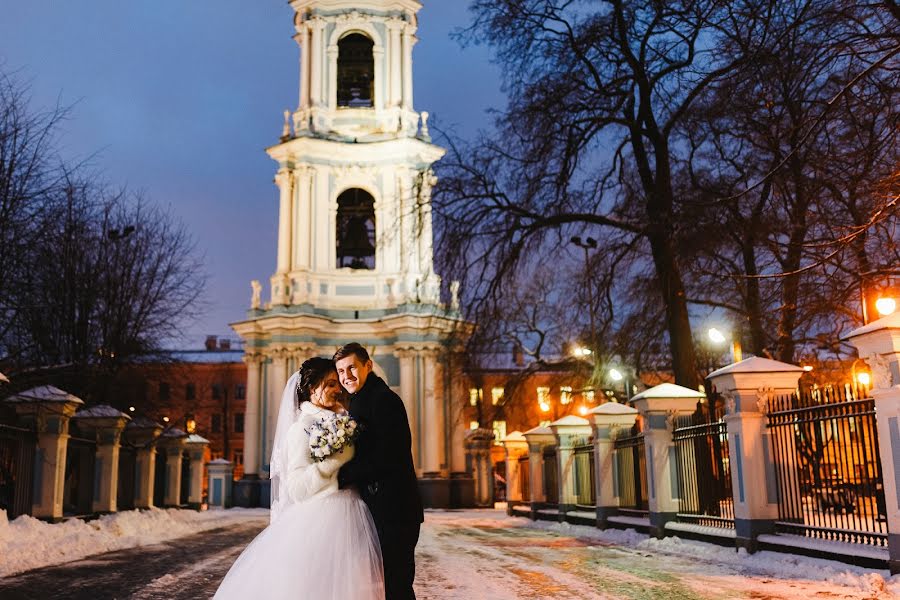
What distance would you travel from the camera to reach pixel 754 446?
1323cm

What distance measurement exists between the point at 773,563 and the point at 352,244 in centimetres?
3728

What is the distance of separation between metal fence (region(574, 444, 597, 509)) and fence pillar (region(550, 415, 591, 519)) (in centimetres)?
9

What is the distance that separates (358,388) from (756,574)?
682 cm

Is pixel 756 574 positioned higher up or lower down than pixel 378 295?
lower down

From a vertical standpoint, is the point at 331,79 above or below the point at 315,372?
above

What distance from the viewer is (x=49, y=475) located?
18469 millimetres

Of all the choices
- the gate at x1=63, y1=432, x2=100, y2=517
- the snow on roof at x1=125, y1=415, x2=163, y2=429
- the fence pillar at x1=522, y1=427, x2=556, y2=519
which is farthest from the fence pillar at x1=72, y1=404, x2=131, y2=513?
the fence pillar at x1=522, y1=427, x2=556, y2=519

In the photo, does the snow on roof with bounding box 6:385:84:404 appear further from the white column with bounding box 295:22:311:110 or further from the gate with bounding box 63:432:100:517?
the white column with bounding box 295:22:311:110

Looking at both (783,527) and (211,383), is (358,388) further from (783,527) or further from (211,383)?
(211,383)

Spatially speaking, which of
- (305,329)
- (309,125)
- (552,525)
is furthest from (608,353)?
(309,125)

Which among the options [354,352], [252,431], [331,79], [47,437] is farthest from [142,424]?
[331,79]

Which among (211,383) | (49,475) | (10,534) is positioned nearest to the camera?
(10,534)

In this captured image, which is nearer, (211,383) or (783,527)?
(783,527)

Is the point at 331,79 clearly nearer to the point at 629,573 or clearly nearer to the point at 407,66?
the point at 407,66
